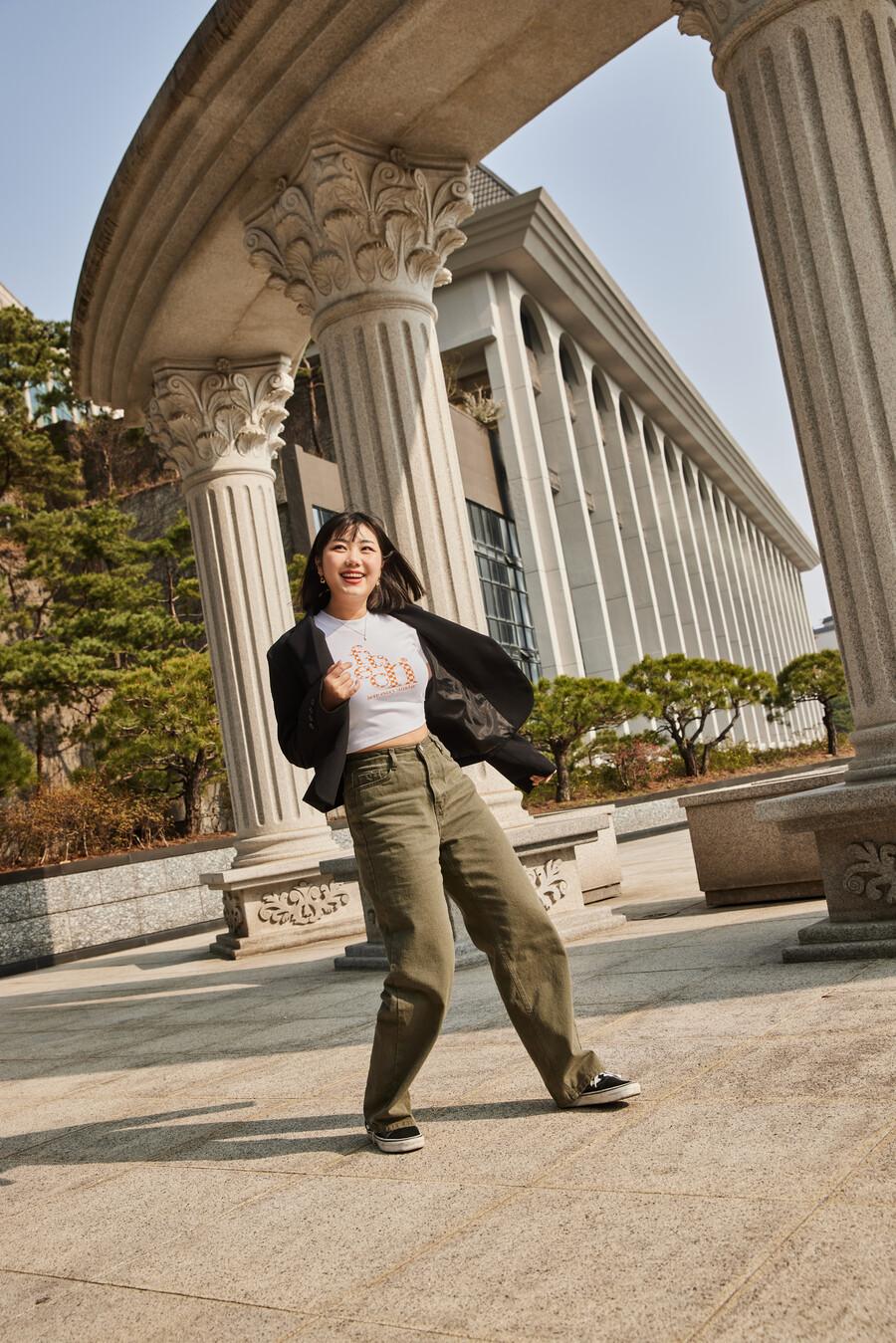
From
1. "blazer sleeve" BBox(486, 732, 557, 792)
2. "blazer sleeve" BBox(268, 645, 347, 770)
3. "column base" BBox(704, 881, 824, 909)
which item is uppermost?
"blazer sleeve" BBox(268, 645, 347, 770)

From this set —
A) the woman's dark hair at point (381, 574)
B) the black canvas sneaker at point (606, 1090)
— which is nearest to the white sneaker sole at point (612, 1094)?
the black canvas sneaker at point (606, 1090)

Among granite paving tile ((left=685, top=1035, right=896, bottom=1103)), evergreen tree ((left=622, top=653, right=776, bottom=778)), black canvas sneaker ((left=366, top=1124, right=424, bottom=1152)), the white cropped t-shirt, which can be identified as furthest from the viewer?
evergreen tree ((left=622, top=653, right=776, bottom=778))

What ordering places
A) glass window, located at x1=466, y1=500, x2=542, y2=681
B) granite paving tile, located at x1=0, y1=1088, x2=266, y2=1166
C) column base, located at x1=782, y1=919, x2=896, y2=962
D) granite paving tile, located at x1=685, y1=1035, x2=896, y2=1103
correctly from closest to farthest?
granite paving tile, located at x1=685, y1=1035, x2=896, y2=1103, granite paving tile, located at x1=0, y1=1088, x2=266, y2=1166, column base, located at x1=782, y1=919, x2=896, y2=962, glass window, located at x1=466, y1=500, x2=542, y2=681

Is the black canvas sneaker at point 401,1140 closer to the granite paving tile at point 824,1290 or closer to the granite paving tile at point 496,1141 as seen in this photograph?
the granite paving tile at point 496,1141

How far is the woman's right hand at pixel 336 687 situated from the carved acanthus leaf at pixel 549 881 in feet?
14.0

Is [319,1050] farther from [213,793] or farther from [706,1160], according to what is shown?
[213,793]

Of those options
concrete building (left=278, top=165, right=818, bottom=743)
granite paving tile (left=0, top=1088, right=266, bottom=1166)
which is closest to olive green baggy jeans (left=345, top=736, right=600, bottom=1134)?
granite paving tile (left=0, top=1088, right=266, bottom=1166)

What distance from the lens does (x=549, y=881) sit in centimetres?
724

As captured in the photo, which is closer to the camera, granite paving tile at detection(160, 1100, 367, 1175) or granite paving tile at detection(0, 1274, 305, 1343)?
granite paving tile at detection(0, 1274, 305, 1343)

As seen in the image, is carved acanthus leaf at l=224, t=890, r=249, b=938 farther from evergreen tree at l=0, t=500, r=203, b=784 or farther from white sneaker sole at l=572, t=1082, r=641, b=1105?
evergreen tree at l=0, t=500, r=203, b=784

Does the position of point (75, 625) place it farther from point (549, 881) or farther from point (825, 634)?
point (825, 634)

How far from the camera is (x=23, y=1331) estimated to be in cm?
223

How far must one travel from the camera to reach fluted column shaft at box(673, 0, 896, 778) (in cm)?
470

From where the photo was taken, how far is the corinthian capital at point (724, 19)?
4.94 m
